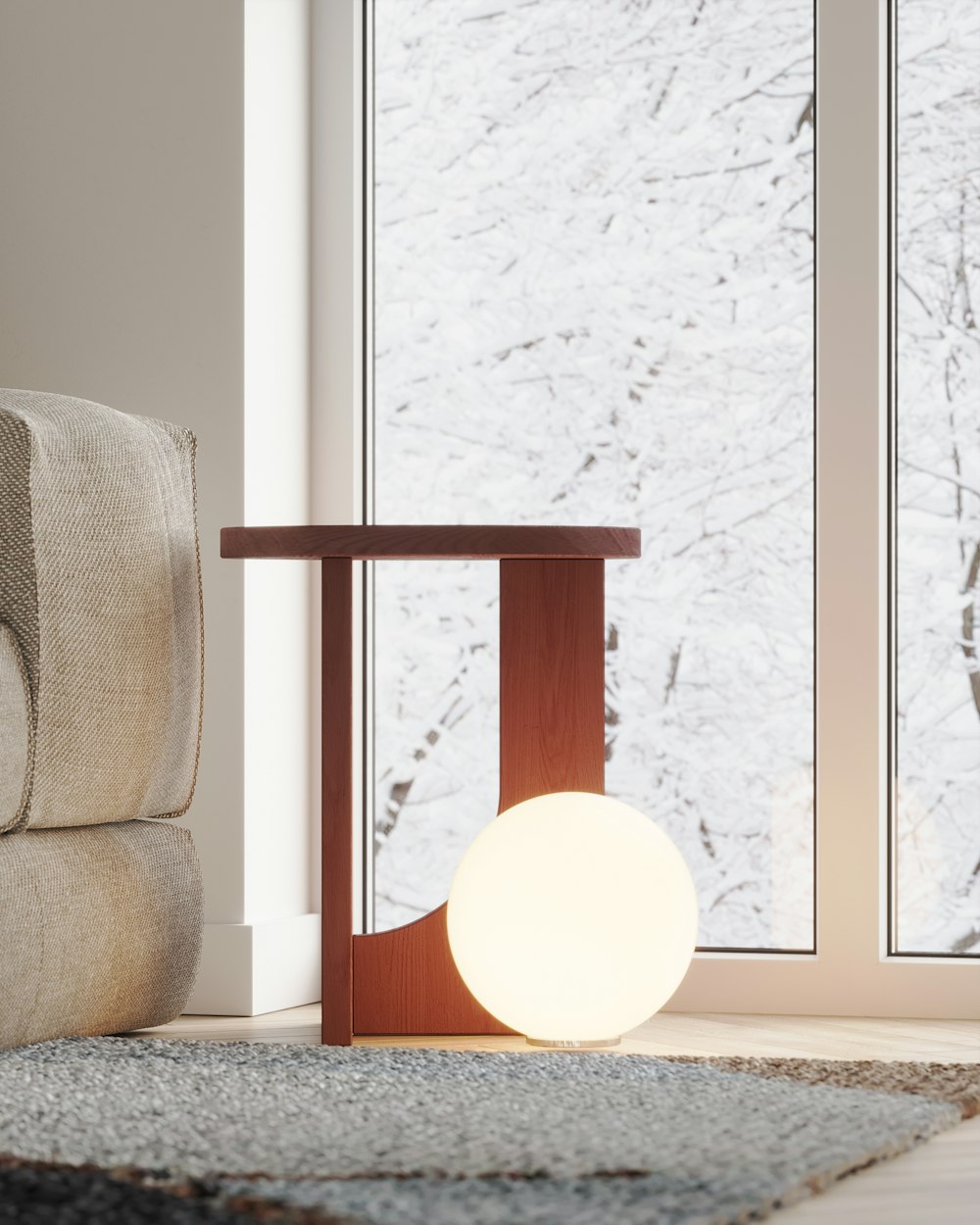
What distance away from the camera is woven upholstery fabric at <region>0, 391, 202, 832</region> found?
5.60ft

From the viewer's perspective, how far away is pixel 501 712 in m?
1.87

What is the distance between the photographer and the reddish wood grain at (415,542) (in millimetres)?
1752

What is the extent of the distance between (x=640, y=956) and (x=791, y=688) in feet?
2.15

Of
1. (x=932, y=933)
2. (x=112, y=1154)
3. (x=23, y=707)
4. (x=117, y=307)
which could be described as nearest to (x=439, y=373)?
(x=117, y=307)

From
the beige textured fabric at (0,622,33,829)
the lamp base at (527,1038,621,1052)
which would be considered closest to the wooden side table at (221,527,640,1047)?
the lamp base at (527,1038,621,1052)

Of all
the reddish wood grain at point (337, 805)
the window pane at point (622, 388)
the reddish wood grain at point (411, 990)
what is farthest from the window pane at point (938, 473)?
the reddish wood grain at point (337, 805)

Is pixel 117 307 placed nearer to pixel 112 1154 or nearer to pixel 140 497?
pixel 140 497

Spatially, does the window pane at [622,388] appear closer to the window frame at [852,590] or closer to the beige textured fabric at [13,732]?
the window frame at [852,590]

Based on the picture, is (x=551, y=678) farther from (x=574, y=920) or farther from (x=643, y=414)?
(x=643, y=414)

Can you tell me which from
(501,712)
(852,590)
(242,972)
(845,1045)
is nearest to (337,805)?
(501,712)

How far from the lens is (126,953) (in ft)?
5.87

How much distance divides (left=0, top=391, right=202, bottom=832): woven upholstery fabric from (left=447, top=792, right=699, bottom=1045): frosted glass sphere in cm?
43

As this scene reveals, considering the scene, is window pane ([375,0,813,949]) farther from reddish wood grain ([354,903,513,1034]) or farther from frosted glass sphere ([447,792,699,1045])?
frosted glass sphere ([447,792,699,1045])

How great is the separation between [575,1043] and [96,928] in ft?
1.78
